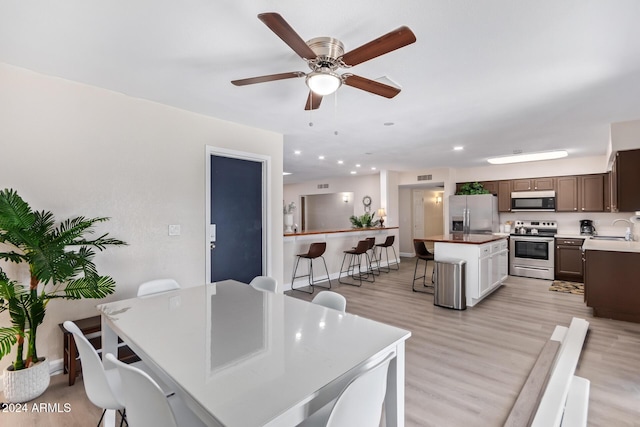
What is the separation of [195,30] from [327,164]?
510 cm

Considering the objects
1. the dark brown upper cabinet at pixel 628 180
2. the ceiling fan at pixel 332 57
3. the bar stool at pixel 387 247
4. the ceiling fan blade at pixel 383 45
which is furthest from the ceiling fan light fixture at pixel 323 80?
the bar stool at pixel 387 247

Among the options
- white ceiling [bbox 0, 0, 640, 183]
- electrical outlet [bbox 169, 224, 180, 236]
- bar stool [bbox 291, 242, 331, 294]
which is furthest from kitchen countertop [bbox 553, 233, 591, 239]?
electrical outlet [bbox 169, 224, 180, 236]

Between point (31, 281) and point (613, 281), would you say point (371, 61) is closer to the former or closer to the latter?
point (31, 281)

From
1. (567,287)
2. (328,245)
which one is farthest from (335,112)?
(567,287)

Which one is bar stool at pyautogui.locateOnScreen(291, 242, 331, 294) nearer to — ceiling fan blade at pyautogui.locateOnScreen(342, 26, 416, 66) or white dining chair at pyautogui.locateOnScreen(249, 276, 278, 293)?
white dining chair at pyautogui.locateOnScreen(249, 276, 278, 293)

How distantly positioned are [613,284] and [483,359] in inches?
95.7

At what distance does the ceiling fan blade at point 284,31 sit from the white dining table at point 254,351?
57.1 inches

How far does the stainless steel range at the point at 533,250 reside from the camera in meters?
6.04

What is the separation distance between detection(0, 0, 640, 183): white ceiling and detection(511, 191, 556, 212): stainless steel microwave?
8.89ft

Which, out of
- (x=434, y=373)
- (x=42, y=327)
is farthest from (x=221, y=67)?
(x=434, y=373)

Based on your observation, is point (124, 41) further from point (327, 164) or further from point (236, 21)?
point (327, 164)

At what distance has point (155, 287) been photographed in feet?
8.11

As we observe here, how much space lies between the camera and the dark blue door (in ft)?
12.2

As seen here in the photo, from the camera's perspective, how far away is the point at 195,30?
1.88 m
